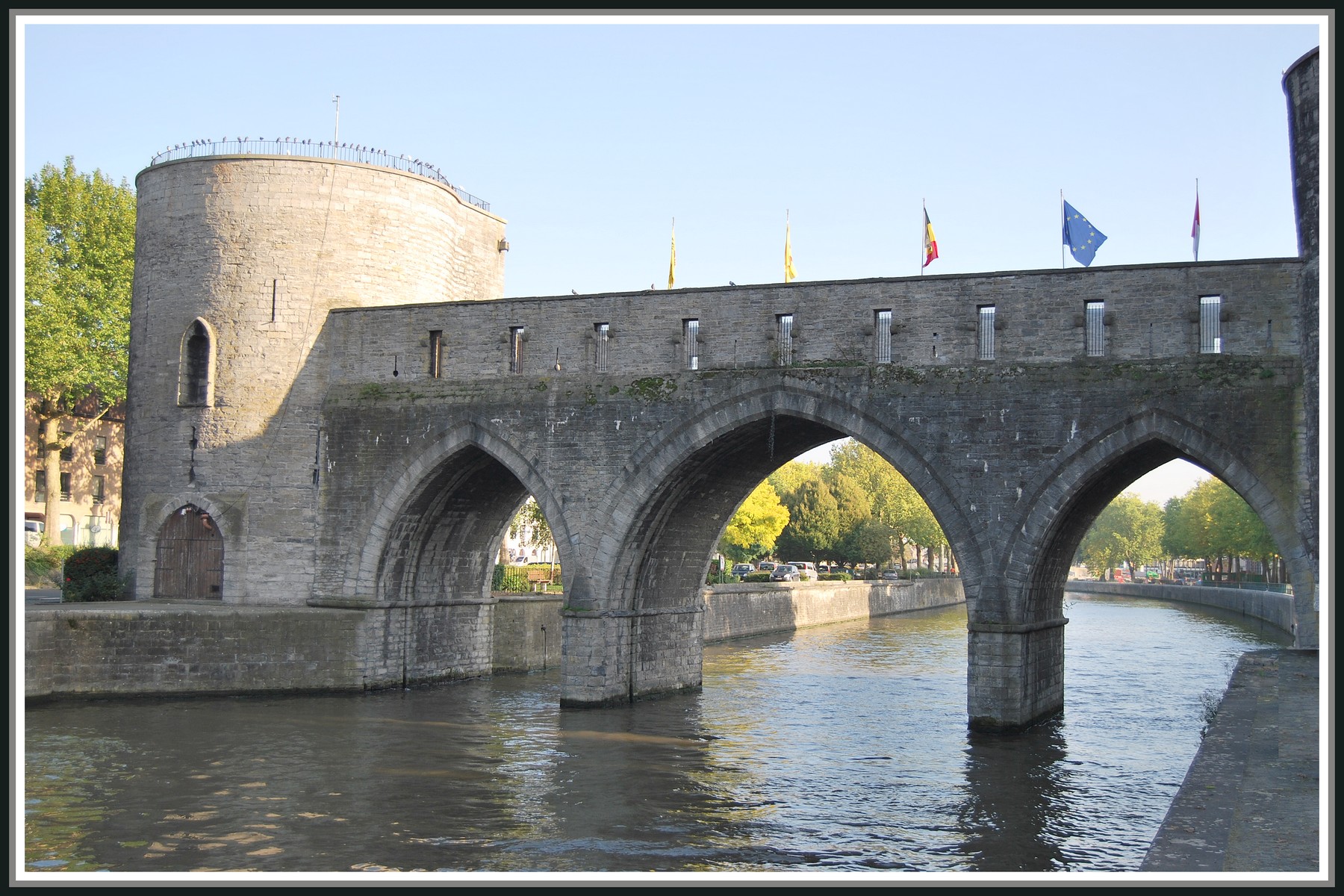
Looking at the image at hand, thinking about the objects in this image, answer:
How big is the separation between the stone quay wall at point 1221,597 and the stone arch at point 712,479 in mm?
24849

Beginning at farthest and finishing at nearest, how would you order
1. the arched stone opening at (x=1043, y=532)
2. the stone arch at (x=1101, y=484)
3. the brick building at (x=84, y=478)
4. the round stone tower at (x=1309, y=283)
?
the brick building at (x=84, y=478)
the arched stone opening at (x=1043, y=532)
the stone arch at (x=1101, y=484)
the round stone tower at (x=1309, y=283)

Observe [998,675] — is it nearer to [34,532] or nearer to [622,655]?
[622,655]

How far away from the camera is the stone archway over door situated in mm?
25031

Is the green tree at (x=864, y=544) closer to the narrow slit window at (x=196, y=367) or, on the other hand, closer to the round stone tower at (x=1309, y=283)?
the narrow slit window at (x=196, y=367)

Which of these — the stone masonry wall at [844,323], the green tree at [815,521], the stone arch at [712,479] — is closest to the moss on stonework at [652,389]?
the stone masonry wall at [844,323]

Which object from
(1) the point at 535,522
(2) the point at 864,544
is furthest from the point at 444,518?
(2) the point at 864,544

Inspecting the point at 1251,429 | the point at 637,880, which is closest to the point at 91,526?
the point at 1251,429

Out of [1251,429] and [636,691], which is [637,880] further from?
[636,691]

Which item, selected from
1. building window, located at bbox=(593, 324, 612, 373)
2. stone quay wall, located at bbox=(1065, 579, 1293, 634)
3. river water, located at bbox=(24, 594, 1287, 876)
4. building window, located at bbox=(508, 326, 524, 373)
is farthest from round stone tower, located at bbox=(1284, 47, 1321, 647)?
stone quay wall, located at bbox=(1065, 579, 1293, 634)

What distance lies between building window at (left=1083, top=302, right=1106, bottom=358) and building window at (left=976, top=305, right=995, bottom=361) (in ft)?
4.57

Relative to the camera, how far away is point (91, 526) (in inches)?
2051

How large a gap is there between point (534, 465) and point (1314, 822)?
15.7 meters

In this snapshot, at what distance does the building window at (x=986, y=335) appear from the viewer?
19984 mm

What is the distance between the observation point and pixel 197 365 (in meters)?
24.9
